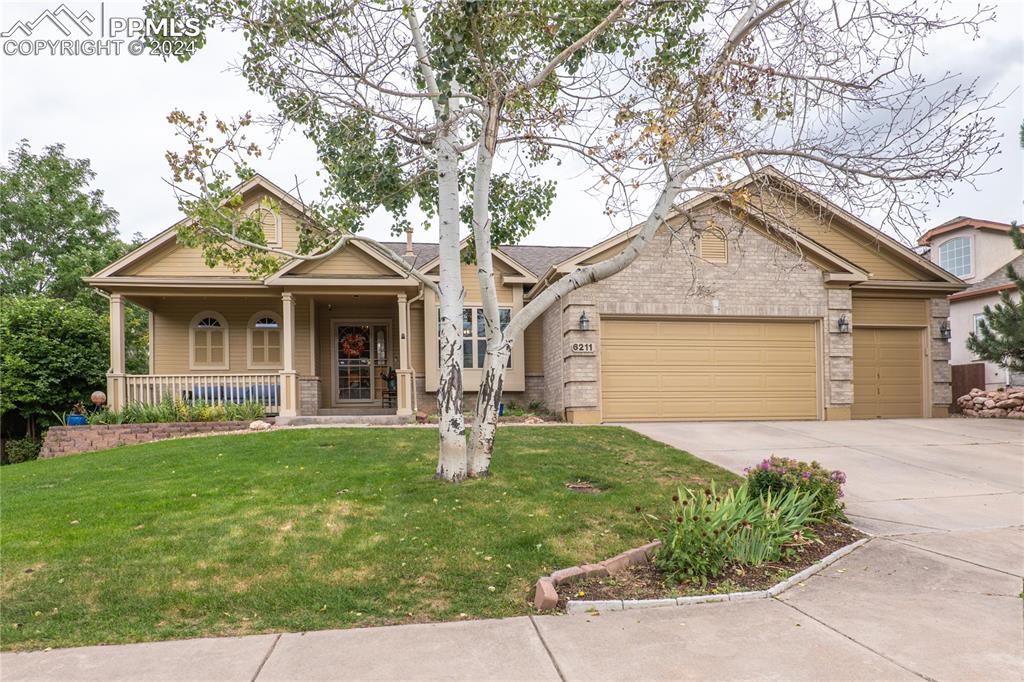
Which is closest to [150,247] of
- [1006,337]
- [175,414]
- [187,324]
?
[187,324]

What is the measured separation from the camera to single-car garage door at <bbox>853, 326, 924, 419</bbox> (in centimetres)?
1487

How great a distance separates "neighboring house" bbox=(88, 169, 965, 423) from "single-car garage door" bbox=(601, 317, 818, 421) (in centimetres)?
3

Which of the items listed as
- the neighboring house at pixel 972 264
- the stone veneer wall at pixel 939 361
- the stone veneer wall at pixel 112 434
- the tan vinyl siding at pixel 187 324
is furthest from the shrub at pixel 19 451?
the neighboring house at pixel 972 264

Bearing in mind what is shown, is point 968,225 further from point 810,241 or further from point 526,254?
point 526,254

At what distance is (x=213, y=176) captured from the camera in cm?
696

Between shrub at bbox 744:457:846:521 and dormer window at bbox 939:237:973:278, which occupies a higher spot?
dormer window at bbox 939:237:973:278

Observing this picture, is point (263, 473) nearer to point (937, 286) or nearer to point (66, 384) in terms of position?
point (66, 384)

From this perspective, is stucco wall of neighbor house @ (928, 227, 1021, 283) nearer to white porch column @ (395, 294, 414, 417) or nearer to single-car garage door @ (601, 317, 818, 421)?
single-car garage door @ (601, 317, 818, 421)

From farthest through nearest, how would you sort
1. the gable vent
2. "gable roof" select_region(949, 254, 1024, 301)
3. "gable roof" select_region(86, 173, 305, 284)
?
"gable roof" select_region(949, 254, 1024, 301) → the gable vent → "gable roof" select_region(86, 173, 305, 284)

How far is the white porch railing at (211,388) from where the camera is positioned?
13398 millimetres

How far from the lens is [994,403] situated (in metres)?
15.2

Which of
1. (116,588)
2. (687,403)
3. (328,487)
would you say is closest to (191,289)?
(328,487)

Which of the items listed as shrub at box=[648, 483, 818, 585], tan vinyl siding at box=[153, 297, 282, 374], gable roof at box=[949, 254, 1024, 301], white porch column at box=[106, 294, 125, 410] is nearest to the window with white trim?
tan vinyl siding at box=[153, 297, 282, 374]

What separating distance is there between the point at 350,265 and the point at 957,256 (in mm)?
19993
